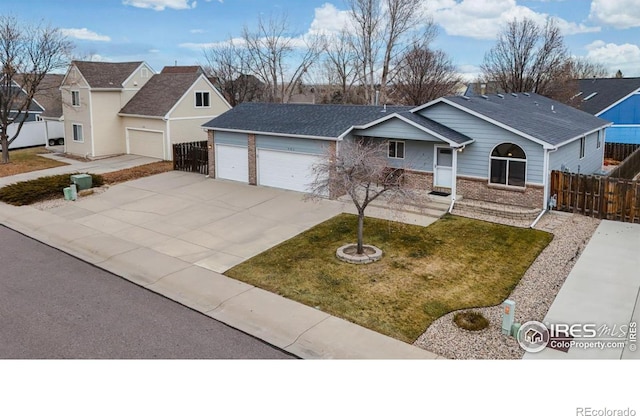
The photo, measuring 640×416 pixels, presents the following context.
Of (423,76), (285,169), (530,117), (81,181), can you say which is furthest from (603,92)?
(81,181)

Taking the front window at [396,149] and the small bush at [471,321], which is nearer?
the small bush at [471,321]

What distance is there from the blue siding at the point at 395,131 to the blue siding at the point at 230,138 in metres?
5.59

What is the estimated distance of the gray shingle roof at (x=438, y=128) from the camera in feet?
59.3

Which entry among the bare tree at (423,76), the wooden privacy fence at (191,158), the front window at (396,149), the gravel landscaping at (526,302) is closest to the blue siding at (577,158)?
the gravel landscaping at (526,302)

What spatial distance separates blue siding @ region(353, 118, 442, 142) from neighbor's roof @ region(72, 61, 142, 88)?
65.4 ft

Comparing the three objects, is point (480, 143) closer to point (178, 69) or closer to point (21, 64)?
point (21, 64)

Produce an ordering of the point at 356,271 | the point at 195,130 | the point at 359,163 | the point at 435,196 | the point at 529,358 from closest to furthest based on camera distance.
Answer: the point at 529,358
the point at 356,271
the point at 359,163
the point at 435,196
the point at 195,130

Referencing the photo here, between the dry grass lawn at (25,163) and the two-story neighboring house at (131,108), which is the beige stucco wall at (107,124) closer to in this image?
the two-story neighboring house at (131,108)

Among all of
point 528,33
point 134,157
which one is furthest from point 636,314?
point 528,33

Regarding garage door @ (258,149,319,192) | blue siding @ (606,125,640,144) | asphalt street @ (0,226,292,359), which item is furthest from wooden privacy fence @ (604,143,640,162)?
asphalt street @ (0,226,292,359)

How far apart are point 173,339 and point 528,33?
117 ft
